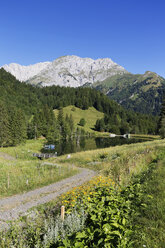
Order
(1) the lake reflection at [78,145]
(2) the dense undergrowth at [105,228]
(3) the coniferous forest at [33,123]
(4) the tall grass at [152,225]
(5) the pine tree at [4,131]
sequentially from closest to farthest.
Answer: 1. (2) the dense undergrowth at [105,228]
2. (4) the tall grass at [152,225]
3. (5) the pine tree at [4,131]
4. (3) the coniferous forest at [33,123]
5. (1) the lake reflection at [78,145]

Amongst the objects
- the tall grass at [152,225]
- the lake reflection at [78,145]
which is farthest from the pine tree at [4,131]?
the tall grass at [152,225]

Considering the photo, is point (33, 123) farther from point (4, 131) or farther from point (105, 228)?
point (105, 228)

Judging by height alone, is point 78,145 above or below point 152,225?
below

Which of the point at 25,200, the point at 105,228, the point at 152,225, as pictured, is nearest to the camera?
the point at 105,228

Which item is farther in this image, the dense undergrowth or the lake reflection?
the lake reflection

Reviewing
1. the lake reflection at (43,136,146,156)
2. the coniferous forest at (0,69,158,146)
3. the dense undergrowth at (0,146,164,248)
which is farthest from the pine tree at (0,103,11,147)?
the dense undergrowth at (0,146,164,248)

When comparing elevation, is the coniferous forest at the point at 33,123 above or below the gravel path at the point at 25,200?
above

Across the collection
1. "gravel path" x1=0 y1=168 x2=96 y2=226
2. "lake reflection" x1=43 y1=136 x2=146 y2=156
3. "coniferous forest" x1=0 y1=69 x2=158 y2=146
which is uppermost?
"coniferous forest" x1=0 y1=69 x2=158 y2=146

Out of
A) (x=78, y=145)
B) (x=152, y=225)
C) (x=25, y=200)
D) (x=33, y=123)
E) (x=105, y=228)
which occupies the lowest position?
(x=78, y=145)

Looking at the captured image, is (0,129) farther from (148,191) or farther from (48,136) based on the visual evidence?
(148,191)

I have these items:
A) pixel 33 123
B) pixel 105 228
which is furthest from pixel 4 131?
pixel 105 228

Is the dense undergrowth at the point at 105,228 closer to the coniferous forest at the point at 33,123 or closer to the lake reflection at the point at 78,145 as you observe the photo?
the lake reflection at the point at 78,145

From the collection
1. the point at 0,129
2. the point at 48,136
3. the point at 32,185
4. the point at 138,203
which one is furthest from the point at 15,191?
the point at 48,136

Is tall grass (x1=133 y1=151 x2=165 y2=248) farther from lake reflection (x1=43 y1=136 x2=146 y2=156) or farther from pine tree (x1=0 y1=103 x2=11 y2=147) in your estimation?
pine tree (x1=0 y1=103 x2=11 y2=147)
